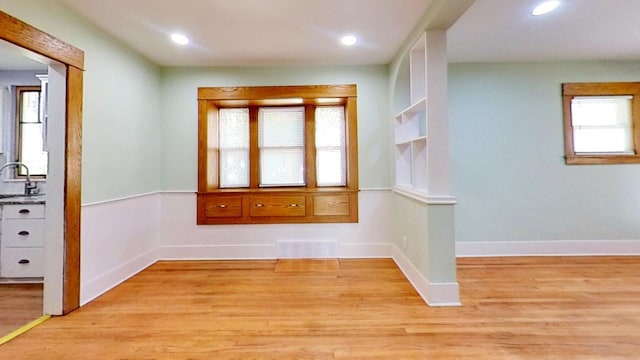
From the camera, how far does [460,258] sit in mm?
4016

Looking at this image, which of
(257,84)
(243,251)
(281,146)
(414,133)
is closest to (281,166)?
(281,146)

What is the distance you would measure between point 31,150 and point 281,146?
2.97 m

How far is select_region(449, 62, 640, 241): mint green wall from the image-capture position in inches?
161

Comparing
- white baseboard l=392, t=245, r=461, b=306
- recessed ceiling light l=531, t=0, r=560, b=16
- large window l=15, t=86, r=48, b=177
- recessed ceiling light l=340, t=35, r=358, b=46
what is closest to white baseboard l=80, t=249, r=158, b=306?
large window l=15, t=86, r=48, b=177

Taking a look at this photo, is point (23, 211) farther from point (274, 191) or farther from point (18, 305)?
point (274, 191)

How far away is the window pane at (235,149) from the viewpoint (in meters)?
4.45

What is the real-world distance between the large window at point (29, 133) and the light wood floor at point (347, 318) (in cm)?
197

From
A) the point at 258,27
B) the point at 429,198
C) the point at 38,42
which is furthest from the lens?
the point at 258,27

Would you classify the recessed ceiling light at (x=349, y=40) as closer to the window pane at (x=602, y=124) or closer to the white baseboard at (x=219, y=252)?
the white baseboard at (x=219, y=252)

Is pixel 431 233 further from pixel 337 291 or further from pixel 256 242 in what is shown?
pixel 256 242

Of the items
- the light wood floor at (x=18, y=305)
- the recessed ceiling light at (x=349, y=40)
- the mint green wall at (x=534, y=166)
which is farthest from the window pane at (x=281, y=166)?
the light wood floor at (x=18, y=305)

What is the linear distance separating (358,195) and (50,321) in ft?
10.3

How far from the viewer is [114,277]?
10.4 ft

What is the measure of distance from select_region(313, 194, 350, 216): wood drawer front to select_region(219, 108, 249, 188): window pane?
42.6 inches
